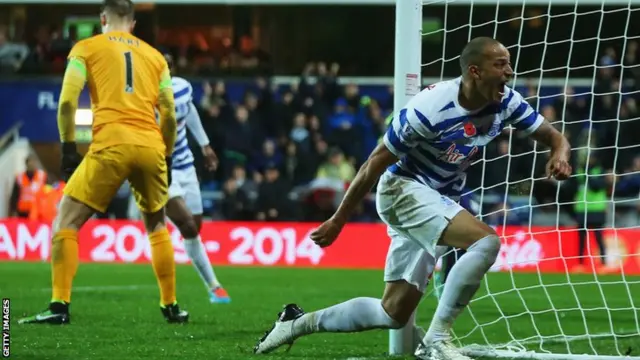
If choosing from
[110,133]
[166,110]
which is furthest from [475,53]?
[110,133]

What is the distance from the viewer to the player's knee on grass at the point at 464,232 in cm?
573

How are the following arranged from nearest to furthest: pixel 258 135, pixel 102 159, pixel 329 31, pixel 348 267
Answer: pixel 102 159, pixel 348 267, pixel 258 135, pixel 329 31

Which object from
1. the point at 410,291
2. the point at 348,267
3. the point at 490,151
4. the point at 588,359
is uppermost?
the point at 410,291

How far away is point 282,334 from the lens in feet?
21.0

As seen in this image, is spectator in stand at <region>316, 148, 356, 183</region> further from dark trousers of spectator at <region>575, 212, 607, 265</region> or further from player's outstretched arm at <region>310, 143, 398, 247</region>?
player's outstretched arm at <region>310, 143, 398, 247</region>

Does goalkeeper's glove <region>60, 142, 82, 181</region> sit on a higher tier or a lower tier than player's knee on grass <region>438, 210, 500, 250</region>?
lower

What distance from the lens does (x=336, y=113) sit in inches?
811

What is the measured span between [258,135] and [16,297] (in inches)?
418

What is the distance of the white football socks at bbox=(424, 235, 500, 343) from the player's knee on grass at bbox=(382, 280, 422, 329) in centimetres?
25

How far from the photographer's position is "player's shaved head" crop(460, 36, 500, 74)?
5.82 m

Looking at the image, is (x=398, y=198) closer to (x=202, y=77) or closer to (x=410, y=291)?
(x=410, y=291)

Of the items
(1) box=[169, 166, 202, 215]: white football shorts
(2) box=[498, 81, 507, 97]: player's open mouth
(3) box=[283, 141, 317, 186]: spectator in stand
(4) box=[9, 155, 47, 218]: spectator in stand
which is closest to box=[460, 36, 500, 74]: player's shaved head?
(2) box=[498, 81, 507, 97]: player's open mouth

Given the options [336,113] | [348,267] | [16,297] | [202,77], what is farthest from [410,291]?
[202,77]

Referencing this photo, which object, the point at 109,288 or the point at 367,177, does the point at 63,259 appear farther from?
the point at 109,288
